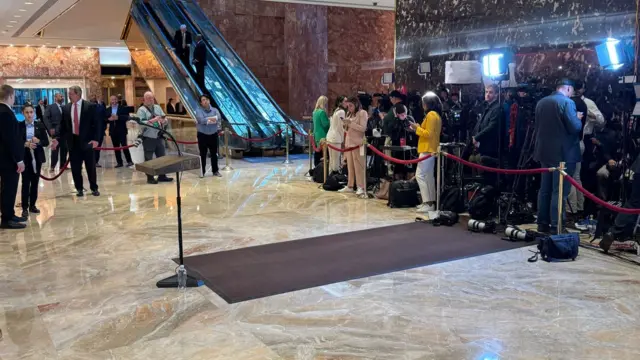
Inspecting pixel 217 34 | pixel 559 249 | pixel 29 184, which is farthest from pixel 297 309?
pixel 217 34

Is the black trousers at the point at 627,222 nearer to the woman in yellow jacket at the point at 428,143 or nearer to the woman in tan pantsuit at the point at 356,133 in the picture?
the woman in yellow jacket at the point at 428,143

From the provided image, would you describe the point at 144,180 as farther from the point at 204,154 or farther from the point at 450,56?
the point at 450,56

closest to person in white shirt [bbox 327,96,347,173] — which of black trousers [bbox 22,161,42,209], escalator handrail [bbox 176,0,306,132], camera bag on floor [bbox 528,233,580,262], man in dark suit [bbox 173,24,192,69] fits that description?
black trousers [bbox 22,161,42,209]

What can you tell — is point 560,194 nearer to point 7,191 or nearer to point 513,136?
point 513,136

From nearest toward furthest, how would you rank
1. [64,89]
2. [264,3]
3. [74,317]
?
[74,317]
[264,3]
[64,89]

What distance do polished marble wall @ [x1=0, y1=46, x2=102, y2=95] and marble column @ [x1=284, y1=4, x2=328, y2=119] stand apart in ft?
44.7

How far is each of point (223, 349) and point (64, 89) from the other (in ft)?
90.0

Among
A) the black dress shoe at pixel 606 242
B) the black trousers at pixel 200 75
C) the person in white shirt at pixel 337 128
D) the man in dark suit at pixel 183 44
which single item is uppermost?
the man in dark suit at pixel 183 44

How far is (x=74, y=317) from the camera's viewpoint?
4.35 m

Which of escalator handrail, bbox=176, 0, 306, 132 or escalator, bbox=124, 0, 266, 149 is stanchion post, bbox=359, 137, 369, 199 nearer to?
escalator, bbox=124, 0, 266, 149

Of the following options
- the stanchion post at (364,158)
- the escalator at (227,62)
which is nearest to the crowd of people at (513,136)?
the stanchion post at (364,158)

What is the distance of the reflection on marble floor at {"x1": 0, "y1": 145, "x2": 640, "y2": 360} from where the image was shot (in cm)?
376

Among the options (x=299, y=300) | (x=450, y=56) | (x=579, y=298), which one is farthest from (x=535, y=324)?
(x=450, y=56)

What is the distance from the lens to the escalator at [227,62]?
670 inches
